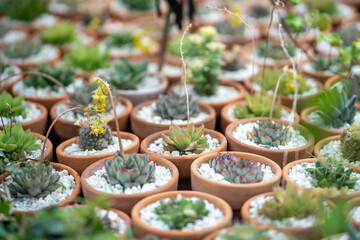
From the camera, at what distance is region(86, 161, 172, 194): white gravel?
228cm

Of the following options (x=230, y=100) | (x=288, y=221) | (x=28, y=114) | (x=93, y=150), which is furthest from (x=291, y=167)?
(x=28, y=114)

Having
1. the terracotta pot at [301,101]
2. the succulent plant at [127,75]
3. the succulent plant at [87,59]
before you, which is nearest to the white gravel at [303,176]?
the terracotta pot at [301,101]

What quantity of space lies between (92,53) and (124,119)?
1.04 metres

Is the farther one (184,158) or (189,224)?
(184,158)

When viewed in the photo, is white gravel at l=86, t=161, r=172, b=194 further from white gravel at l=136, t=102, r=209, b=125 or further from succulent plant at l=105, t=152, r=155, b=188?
white gravel at l=136, t=102, r=209, b=125

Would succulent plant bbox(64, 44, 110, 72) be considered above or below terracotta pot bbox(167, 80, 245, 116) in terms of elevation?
above

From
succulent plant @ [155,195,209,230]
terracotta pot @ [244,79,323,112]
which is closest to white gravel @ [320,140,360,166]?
terracotta pot @ [244,79,323,112]

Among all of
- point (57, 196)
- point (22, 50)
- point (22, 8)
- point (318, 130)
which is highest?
point (22, 8)

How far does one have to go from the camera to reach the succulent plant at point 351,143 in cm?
251

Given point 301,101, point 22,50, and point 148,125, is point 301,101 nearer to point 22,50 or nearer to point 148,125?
point 148,125

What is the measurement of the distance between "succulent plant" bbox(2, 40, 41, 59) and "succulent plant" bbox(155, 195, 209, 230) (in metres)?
2.58

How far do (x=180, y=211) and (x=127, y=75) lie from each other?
172 cm

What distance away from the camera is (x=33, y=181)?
88.0 inches

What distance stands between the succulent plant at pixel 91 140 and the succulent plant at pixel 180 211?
0.70 m
